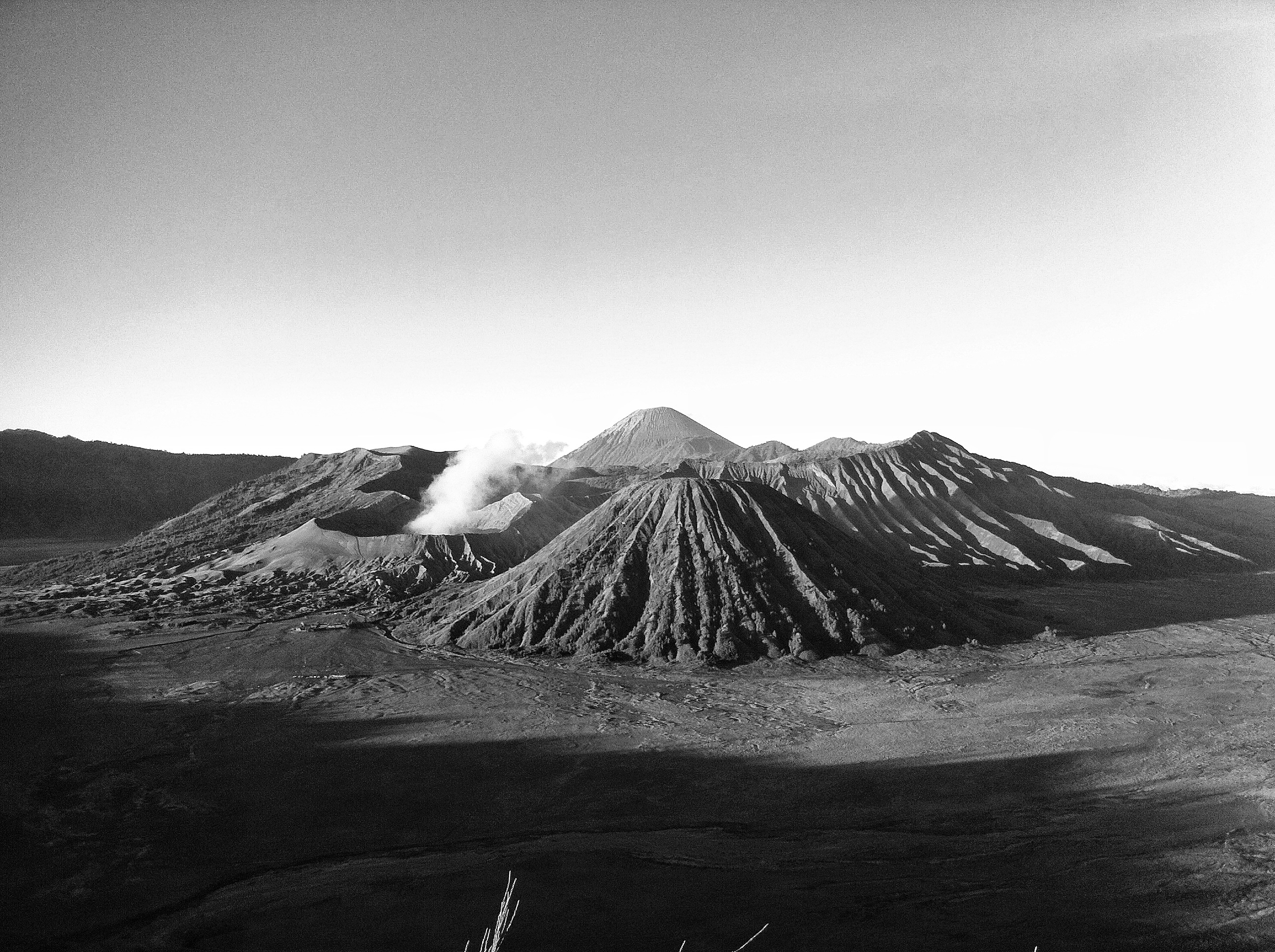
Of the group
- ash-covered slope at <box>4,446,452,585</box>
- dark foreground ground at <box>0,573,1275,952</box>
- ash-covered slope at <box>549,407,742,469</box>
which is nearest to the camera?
dark foreground ground at <box>0,573,1275,952</box>

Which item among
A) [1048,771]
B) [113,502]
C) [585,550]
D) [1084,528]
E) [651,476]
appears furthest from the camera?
[113,502]

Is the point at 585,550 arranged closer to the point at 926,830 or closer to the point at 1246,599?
the point at 926,830

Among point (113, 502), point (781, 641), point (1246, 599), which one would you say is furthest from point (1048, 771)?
point (113, 502)

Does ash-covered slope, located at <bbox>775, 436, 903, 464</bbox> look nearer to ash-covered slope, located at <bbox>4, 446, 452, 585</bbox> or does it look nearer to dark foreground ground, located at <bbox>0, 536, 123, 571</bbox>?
ash-covered slope, located at <bbox>4, 446, 452, 585</bbox>

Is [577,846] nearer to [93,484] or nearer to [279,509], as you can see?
[279,509]

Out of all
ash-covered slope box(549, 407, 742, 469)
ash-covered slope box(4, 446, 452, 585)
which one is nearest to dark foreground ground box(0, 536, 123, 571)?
ash-covered slope box(4, 446, 452, 585)

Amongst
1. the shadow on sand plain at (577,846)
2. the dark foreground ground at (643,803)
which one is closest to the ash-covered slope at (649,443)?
the dark foreground ground at (643,803)

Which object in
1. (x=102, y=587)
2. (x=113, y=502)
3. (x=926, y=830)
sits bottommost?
(x=926, y=830)

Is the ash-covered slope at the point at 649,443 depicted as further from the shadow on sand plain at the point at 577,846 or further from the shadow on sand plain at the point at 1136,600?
the shadow on sand plain at the point at 577,846
